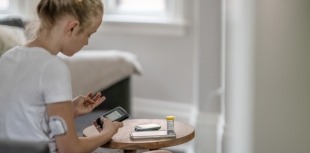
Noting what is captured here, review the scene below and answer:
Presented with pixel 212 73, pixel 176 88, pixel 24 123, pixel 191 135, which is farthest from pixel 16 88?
pixel 176 88

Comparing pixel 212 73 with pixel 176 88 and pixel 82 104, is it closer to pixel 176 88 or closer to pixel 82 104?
pixel 176 88

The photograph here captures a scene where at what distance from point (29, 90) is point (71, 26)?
21 cm

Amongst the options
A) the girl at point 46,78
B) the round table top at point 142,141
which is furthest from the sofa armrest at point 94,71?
the girl at point 46,78

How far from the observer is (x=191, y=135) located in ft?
6.22

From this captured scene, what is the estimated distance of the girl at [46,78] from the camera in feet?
5.31

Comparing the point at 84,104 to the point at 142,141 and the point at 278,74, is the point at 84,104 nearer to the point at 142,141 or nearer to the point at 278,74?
the point at 142,141

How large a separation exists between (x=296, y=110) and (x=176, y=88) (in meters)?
2.12

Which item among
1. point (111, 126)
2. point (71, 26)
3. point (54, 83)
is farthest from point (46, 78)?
point (111, 126)

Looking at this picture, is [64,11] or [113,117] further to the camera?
[113,117]

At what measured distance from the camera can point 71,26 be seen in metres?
1.67

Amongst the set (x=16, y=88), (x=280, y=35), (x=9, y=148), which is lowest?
(x=9, y=148)

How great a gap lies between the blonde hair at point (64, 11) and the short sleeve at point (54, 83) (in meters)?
0.13

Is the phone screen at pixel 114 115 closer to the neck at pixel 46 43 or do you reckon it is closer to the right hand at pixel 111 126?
the right hand at pixel 111 126

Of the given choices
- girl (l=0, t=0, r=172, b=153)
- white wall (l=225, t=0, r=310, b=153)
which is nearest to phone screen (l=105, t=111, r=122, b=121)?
girl (l=0, t=0, r=172, b=153)
